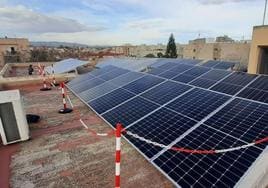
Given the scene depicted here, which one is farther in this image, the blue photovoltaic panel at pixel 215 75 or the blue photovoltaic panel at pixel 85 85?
the blue photovoltaic panel at pixel 85 85

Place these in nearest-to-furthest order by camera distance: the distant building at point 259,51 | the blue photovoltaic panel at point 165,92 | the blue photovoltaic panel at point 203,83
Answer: the blue photovoltaic panel at point 165,92 < the blue photovoltaic panel at point 203,83 < the distant building at point 259,51

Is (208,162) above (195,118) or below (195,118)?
below

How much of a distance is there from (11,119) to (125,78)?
6489mm

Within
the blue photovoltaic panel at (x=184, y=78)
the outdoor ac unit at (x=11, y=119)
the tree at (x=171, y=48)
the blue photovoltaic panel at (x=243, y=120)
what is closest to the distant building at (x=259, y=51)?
the blue photovoltaic panel at (x=184, y=78)

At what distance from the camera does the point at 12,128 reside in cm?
663

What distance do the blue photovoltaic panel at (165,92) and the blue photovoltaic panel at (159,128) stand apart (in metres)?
0.92

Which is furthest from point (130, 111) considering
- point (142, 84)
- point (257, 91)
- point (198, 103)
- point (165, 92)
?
point (257, 91)

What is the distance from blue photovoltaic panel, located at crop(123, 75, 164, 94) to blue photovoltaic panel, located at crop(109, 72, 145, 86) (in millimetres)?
547

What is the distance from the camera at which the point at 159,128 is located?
20.6ft

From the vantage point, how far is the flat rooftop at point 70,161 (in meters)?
4.88

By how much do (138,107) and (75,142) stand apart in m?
2.60

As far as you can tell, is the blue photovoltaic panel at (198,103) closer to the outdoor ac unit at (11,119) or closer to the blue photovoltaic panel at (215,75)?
the blue photovoltaic panel at (215,75)

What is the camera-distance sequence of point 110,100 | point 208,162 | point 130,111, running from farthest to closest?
1. point 110,100
2. point 130,111
3. point 208,162

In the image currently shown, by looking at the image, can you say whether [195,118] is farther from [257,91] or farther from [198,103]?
[257,91]
